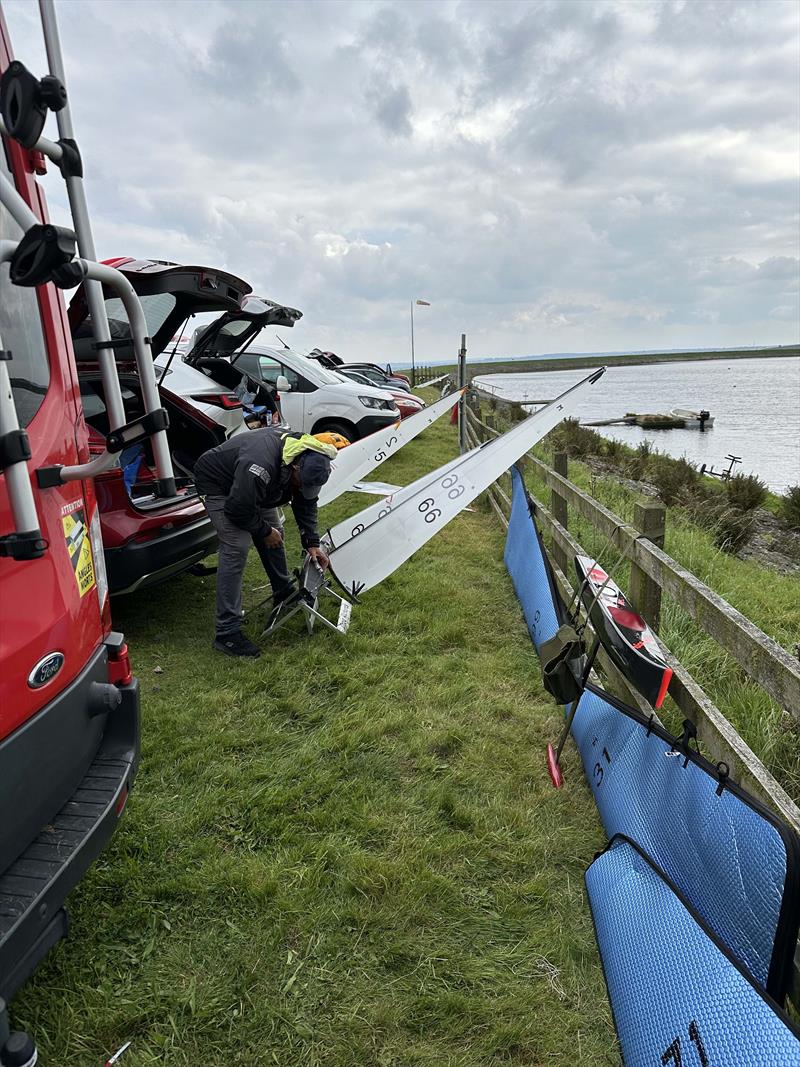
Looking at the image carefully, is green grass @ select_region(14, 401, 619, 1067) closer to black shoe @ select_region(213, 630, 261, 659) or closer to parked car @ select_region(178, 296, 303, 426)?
black shoe @ select_region(213, 630, 261, 659)

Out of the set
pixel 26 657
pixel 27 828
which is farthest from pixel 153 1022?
pixel 26 657

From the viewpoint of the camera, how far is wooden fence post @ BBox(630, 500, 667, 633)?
366 cm

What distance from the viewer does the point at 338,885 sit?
2.69m

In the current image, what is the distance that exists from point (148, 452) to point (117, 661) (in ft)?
11.9

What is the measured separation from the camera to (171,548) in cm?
461

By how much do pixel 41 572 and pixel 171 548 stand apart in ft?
8.89

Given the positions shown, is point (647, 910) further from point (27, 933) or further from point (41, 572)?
point (41, 572)

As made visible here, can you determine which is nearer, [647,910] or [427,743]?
[647,910]

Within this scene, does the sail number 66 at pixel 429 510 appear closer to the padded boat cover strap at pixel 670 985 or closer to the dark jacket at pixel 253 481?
the dark jacket at pixel 253 481

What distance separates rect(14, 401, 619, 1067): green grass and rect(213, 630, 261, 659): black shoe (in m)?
0.13

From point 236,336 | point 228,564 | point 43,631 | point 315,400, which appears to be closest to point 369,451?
point 236,336

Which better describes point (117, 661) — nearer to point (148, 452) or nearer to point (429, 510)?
point (429, 510)

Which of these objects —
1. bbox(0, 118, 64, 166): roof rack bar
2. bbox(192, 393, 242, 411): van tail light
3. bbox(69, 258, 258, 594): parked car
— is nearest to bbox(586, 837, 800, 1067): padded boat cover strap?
bbox(0, 118, 64, 166): roof rack bar

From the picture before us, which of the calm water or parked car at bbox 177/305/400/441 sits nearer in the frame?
parked car at bbox 177/305/400/441
